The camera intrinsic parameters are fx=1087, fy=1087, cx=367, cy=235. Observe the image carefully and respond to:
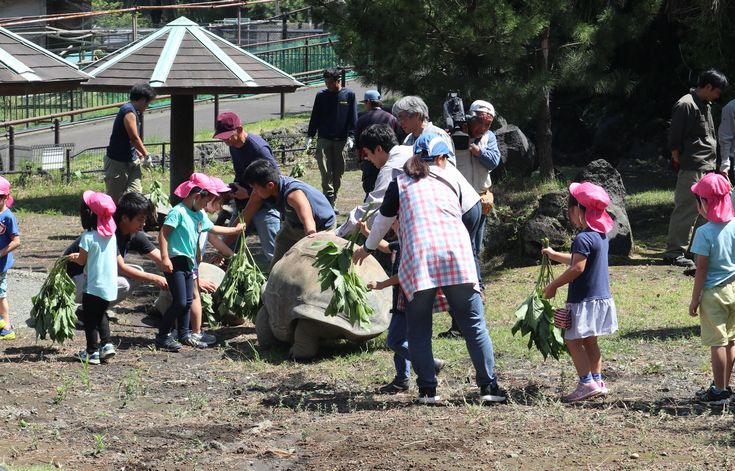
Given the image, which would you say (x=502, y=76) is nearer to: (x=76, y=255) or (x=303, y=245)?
(x=303, y=245)

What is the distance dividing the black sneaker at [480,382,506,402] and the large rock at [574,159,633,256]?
17.3ft

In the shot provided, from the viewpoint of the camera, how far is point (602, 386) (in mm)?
6551

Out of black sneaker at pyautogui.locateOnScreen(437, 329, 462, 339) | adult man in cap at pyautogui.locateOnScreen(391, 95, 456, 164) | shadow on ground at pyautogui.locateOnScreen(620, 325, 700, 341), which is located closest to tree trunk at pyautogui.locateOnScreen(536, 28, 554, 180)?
shadow on ground at pyautogui.locateOnScreen(620, 325, 700, 341)

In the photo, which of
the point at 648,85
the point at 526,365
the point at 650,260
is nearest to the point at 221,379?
the point at 526,365

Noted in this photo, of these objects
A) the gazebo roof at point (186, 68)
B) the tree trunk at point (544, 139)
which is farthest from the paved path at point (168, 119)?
the gazebo roof at point (186, 68)

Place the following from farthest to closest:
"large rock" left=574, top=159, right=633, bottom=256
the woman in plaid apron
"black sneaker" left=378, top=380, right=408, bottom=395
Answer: "large rock" left=574, top=159, right=633, bottom=256 < "black sneaker" left=378, top=380, right=408, bottom=395 < the woman in plaid apron

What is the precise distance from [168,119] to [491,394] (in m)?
18.8

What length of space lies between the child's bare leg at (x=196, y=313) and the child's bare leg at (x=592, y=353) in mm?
3328

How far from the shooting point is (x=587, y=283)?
641cm

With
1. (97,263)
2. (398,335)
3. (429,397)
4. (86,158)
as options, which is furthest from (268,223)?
(86,158)

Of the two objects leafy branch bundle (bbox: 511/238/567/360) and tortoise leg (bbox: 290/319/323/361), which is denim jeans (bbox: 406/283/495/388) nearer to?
leafy branch bundle (bbox: 511/238/567/360)

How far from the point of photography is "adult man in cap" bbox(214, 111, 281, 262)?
941 cm

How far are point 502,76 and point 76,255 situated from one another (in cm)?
658

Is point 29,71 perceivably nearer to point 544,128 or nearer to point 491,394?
point 491,394
